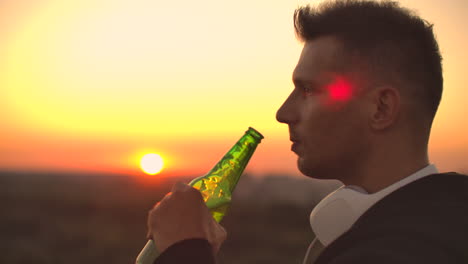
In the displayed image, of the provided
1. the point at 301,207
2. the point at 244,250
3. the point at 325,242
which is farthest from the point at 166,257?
the point at 301,207

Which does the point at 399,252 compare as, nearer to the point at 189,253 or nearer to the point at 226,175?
the point at 189,253

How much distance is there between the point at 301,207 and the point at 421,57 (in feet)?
196

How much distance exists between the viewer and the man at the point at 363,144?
2.18 m

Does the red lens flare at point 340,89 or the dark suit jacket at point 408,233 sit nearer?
the dark suit jacket at point 408,233

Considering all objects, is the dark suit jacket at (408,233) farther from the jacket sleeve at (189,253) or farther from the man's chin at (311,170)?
the man's chin at (311,170)

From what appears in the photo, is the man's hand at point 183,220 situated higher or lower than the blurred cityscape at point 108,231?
lower

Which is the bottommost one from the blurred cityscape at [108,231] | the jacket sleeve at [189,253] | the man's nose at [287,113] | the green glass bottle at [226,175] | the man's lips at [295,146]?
the jacket sleeve at [189,253]

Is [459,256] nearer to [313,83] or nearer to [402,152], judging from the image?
[402,152]

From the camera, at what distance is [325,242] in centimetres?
251

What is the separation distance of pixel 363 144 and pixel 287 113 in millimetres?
316

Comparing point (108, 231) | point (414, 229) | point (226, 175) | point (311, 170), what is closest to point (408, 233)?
point (414, 229)

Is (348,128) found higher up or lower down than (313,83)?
lower down

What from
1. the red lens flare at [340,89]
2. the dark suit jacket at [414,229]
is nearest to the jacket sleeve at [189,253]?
the dark suit jacket at [414,229]

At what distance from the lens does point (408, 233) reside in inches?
81.3
